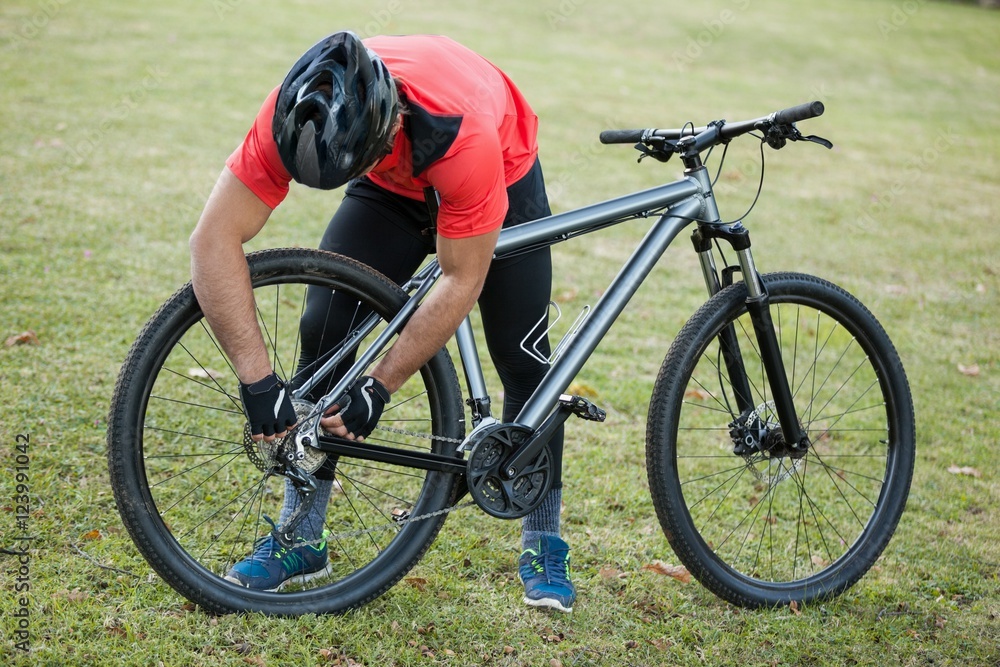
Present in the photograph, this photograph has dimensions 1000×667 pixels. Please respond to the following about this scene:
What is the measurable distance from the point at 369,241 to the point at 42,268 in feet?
10.4

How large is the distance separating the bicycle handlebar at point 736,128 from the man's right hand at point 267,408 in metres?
1.27

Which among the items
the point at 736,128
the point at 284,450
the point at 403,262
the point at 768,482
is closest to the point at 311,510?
the point at 284,450

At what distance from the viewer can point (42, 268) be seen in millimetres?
5102

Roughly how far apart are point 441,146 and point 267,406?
83 cm

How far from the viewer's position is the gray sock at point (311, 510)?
291cm

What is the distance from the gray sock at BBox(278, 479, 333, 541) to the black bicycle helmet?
113 cm

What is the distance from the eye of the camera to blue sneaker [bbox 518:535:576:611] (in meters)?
2.91

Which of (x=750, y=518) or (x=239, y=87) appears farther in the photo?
(x=239, y=87)

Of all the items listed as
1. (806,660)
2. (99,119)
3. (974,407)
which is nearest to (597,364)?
(974,407)

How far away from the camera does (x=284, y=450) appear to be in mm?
2533

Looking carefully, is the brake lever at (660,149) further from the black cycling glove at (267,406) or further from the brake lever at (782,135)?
the black cycling glove at (267,406)

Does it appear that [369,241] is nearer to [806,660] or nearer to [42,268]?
[806,660]

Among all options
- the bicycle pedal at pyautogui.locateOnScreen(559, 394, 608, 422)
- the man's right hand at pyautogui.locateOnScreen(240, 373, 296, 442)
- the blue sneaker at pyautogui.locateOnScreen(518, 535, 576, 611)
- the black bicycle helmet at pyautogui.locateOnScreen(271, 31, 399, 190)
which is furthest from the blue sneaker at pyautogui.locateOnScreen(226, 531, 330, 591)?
the black bicycle helmet at pyautogui.locateOnScreen(271, 31, 399, 190)

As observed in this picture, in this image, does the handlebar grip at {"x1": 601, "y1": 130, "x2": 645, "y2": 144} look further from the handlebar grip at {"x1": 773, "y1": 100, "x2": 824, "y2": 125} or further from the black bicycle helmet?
the black bicycle helmet
